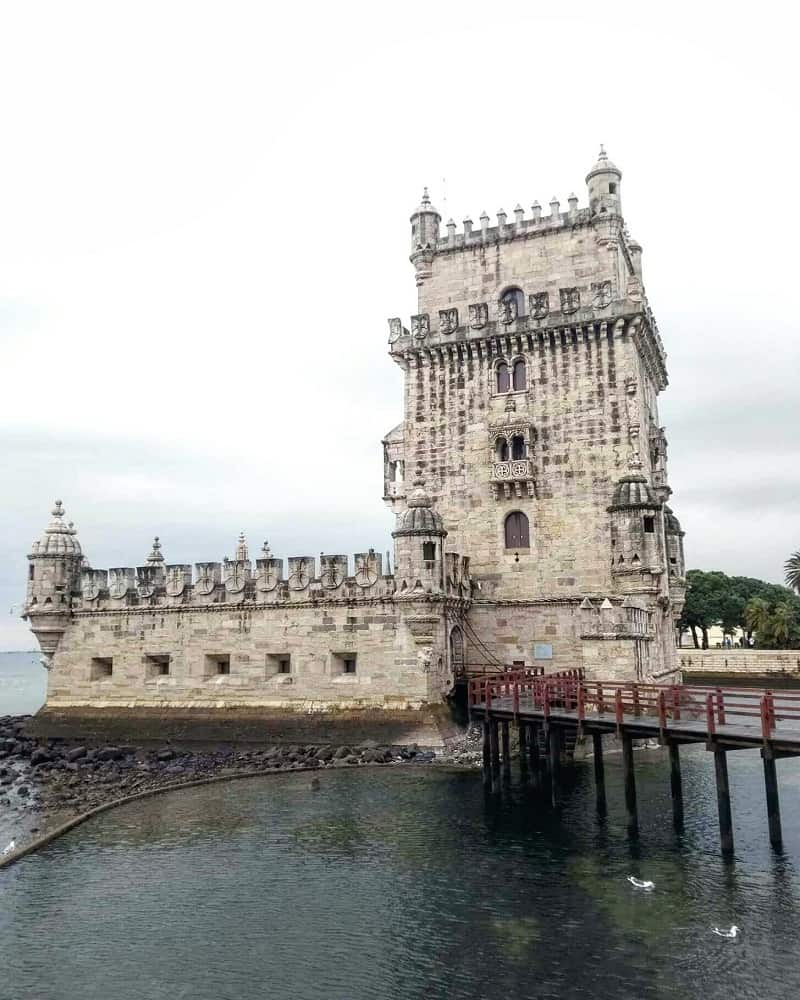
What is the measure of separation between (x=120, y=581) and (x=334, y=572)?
10238mm

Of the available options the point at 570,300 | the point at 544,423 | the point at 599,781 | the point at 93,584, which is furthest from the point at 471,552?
the point at 93,584

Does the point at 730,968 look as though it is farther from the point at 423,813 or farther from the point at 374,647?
the point at 374,647

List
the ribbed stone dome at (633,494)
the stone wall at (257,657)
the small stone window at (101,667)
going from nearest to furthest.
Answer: the stone wall at (257,657), the ribbed stone dome at (633,494), the small stone window at (101,667)

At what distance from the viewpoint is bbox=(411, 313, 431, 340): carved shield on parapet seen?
35.9 m

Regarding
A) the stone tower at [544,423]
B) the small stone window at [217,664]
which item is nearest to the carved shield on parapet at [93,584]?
the small stone window at [217,664]

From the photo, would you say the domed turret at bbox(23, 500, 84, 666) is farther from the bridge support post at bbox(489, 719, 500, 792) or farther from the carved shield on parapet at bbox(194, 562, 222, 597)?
the bridge support post at bbox(489, 719, 500, 792)

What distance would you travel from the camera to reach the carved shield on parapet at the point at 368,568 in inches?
1249

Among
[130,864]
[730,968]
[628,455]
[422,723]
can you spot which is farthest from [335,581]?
[730,968]

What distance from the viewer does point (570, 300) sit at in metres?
33.8

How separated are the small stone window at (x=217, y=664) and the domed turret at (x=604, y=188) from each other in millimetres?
24477

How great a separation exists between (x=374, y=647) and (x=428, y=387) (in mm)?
11859

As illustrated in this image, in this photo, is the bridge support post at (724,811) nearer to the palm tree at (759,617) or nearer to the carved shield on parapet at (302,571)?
the carved shield on parapet at (302,571)

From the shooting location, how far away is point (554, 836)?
2011cm

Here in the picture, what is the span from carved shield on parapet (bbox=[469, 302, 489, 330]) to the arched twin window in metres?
1.85
